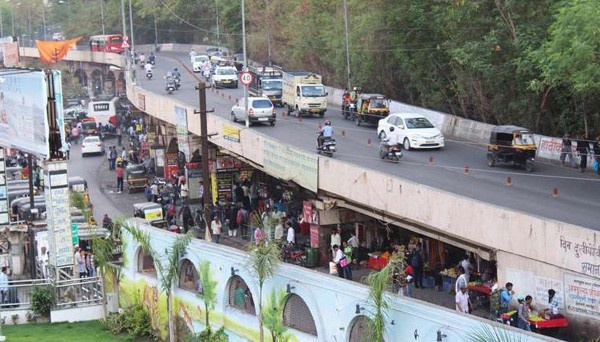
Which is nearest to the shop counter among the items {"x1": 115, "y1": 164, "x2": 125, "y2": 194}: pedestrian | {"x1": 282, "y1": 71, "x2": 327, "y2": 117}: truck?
{"x1": 282, "y1": 71, "x2": 327, "y2": 117}: truck

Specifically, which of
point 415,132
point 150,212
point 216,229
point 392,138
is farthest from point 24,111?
point 415,132

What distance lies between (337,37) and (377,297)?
50.4 meters

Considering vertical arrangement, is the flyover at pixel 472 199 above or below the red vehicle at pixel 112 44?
below

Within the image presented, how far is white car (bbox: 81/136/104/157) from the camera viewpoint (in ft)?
239

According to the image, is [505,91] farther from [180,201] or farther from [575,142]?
[180,201]

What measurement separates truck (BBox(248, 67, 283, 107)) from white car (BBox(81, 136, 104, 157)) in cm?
1433

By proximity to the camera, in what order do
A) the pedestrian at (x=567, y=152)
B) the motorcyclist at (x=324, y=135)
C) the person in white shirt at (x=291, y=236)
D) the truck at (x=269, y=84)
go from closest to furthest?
the person in white shirt at (x=291, y=236) < the pedestrian at (x=567, y=152) < the motorcyclist at (x=324, y=135) < the truck at (x=269, y=84)

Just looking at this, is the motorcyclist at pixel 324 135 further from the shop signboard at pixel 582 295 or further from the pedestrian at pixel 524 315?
the pedestrian at pixel 524 315

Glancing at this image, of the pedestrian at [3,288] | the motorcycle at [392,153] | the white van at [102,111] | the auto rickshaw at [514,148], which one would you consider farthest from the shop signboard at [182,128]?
the white van at [102,111]

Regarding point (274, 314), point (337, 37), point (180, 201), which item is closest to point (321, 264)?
point (274, 314)

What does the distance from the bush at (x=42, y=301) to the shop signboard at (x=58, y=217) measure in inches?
58.6

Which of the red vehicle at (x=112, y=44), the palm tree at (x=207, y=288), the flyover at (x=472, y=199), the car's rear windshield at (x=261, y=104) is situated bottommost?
the palm tree at (x=207, y=288)

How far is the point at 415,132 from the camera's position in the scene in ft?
136

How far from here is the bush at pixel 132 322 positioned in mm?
28344
